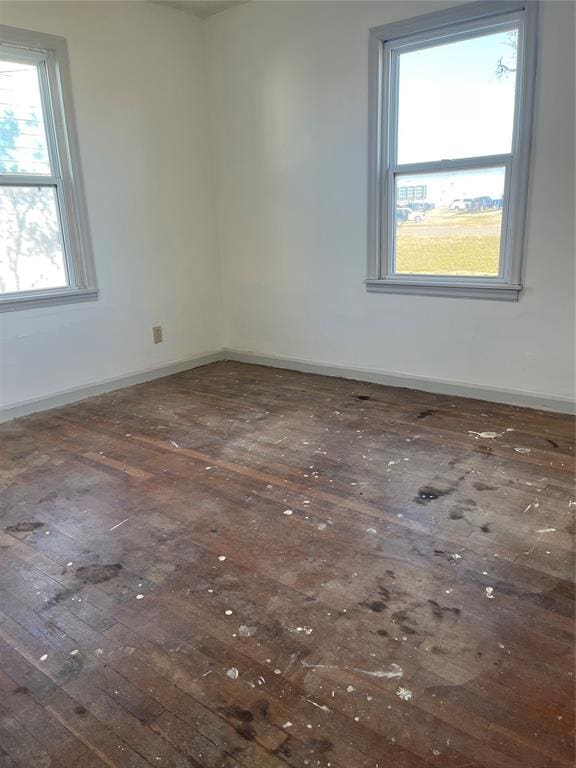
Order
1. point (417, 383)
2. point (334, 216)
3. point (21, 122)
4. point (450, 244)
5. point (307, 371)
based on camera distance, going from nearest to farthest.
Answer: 1. point (21, 122)
2. point (450, 244)
3. point (417, 383)
4. point (334, 216)
5. point (307, 371)

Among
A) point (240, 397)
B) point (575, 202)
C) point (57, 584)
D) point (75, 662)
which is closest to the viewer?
point (75, 662)

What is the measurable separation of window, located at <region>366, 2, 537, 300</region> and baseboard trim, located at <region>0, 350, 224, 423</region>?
68.9 inches

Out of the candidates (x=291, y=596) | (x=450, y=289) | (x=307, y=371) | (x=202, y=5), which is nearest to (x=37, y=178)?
(x=202, y=5)

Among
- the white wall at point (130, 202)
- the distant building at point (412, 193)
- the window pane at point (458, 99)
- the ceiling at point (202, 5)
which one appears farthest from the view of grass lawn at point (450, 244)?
the ceiling at point (202, 5)

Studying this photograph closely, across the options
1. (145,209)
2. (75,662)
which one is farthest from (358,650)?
(145,209)

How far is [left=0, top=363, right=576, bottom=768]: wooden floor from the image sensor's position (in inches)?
54.2

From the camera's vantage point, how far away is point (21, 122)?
3547 mm

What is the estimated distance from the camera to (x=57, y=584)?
1.97 meters

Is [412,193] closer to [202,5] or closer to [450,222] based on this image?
[450,222]

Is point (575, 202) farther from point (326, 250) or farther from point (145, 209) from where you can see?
point (145, 209)

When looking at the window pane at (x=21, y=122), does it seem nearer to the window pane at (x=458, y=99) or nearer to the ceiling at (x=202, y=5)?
the ceiling at (x=202, y=5)

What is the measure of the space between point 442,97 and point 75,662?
11.8 feet

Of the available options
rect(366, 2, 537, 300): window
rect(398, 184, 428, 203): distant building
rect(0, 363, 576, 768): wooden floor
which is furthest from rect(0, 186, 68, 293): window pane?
rect(398, 184, 428, 203): distant building

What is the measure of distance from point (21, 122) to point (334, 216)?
85.6 inches
